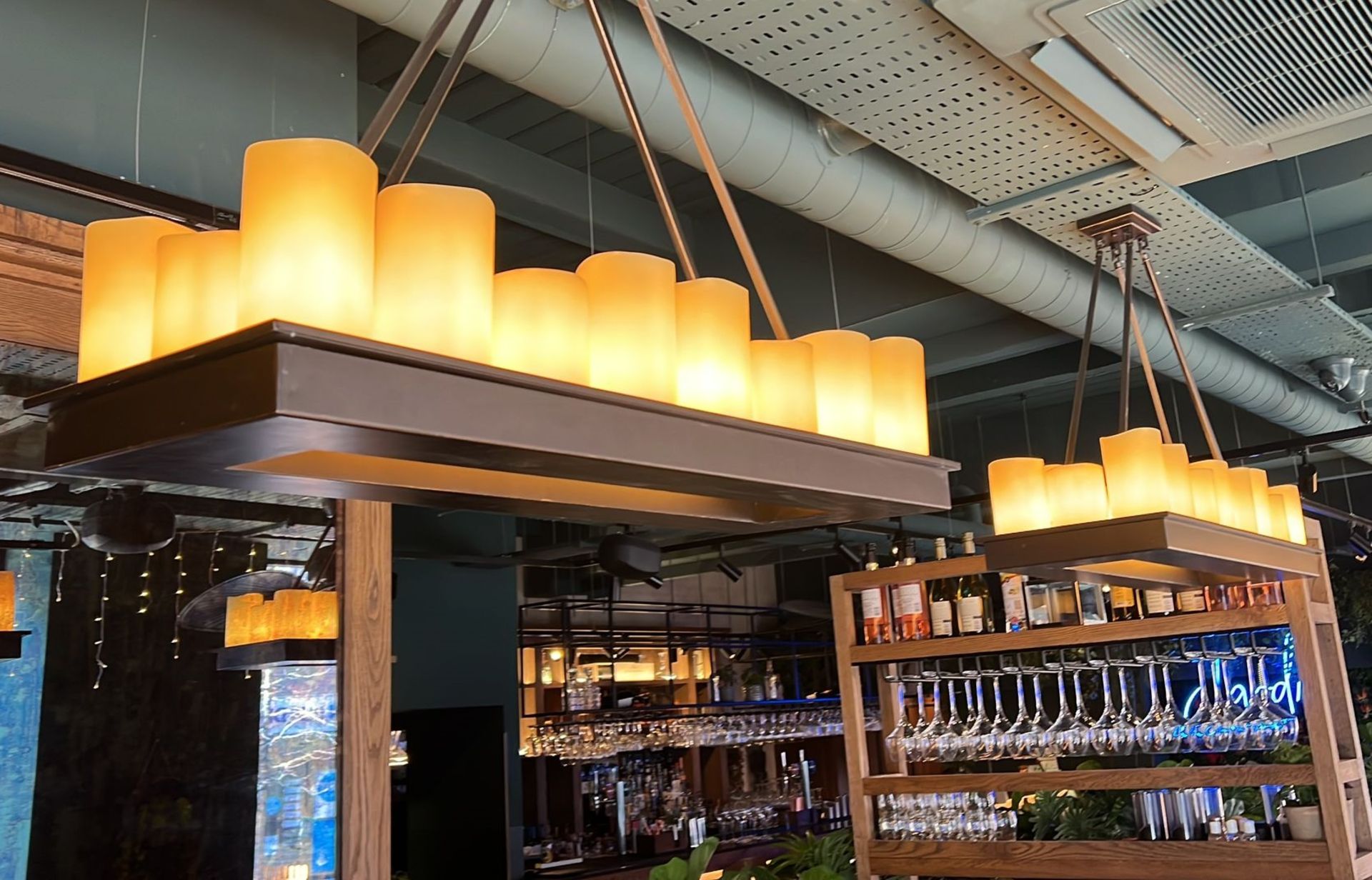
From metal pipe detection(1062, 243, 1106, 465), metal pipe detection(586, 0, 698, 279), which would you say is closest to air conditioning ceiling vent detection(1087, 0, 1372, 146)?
metal pipe detection(1062, 243, 1106, 465)

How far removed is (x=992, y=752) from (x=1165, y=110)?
2.22 metres

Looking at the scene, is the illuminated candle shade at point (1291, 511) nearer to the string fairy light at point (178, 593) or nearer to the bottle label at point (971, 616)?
the bottle label at point (971, 616)

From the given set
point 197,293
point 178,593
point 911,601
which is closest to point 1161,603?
point 911,601

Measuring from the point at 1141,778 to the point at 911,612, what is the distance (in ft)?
2.99

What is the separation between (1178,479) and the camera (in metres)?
A: 2.39

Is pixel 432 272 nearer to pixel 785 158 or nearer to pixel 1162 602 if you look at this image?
pixel 785 158

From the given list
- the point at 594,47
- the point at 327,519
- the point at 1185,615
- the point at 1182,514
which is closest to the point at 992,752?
the point at 1185,615

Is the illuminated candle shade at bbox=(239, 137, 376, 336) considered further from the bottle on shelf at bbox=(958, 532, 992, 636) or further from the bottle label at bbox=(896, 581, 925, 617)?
the bottle label at bbox=(896, 581, 925, 617)

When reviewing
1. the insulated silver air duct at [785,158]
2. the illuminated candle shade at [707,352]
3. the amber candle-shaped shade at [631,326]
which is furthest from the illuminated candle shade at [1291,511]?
the amber candle-shaped shade at [631,326]

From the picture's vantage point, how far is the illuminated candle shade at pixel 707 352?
119 centimetres

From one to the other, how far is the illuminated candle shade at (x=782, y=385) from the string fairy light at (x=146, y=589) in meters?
1.48

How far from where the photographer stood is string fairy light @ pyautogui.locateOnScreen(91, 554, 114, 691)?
6.97 ft

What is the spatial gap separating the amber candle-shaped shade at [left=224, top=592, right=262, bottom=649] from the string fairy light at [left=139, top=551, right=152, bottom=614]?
0.15 m

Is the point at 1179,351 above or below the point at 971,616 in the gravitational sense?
above
